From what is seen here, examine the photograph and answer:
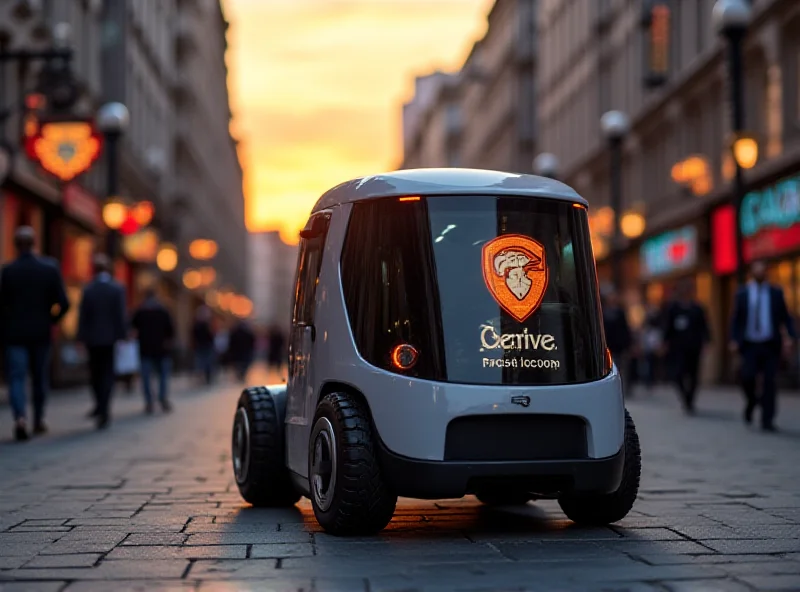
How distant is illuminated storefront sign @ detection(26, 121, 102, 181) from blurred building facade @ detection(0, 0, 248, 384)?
1.61 feet

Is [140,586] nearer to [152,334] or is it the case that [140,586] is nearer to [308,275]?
[308,275]

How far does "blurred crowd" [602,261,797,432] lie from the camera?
14109mm

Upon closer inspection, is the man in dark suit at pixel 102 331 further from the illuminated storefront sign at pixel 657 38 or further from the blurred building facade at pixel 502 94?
the blurred building facade at pixel 502 94

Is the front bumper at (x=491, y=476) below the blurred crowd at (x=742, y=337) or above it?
below

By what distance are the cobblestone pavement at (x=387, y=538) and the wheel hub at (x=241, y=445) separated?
198mm

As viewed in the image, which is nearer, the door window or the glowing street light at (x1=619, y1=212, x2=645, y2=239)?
the door window

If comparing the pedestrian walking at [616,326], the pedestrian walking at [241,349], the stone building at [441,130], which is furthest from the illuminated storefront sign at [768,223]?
the stone building at [441,130]

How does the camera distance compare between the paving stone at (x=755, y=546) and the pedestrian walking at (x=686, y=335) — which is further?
the pedestrian walking at (x=686, y=335)

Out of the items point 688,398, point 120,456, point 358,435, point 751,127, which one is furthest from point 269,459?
point 751,127

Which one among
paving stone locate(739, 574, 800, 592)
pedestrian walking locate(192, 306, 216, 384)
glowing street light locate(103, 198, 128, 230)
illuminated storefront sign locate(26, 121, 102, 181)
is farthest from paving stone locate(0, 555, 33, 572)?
pedestrian walking locate(192, 306, 216, 384)

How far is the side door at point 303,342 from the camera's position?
7.27 metres

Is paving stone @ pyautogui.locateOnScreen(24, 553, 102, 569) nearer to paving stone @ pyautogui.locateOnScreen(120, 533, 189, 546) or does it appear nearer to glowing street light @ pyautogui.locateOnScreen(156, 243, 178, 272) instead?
paving stone @ pyautogui.locateOnScreen(120, 533, 189, 546)

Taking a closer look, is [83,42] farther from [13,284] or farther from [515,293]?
[515,293]

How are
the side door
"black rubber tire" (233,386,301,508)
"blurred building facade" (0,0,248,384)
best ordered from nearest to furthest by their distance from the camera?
the side door < "black rubber tire" (233,386,301,508) < "blurred building facade" (0,0,248,384)
